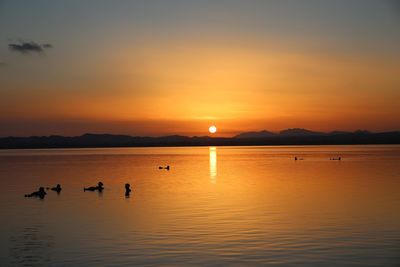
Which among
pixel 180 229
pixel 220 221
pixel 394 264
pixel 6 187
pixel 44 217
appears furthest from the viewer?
pixel 6 187

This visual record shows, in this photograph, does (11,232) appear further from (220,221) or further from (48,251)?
(220,221)

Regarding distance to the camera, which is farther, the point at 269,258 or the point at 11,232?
the point at 11,232

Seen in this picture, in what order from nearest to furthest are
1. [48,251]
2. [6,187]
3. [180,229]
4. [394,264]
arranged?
1. [394,264]
2. [48,251]
3. [180,229]
4. [6,187]

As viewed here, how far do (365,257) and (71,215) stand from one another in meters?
18.5

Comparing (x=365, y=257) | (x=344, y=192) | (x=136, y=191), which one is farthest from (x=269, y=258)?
(x=136, y=191)

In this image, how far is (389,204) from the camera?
3309cm

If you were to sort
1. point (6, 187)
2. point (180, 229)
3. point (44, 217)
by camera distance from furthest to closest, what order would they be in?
1. point (6, 187)
2. point (44, 217)
3. point (180, 229)

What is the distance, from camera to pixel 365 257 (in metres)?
19.1

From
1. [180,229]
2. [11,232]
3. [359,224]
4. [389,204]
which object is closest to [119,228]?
[180,229]

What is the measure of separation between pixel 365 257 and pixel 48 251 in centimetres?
1259

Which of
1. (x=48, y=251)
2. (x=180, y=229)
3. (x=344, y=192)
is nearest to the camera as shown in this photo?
(x=48, y=251)

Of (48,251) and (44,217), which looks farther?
(44,217)

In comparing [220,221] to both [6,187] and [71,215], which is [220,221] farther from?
[6,187]

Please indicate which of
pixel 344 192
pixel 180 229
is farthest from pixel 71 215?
pixel 344 192
